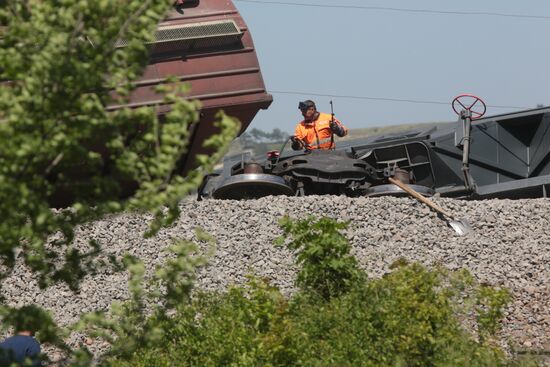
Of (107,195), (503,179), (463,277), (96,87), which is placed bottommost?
(503,179)

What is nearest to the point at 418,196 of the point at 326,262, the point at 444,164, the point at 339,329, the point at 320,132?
the point at 444,164

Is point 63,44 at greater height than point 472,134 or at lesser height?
greater

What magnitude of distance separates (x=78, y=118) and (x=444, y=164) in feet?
42.4

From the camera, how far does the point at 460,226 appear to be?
15.0 m

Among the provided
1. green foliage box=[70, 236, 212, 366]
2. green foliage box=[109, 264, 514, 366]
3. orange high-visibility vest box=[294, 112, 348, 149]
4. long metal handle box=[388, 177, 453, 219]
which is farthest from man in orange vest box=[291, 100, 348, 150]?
green foliage box=[70, 236, 212, 366]

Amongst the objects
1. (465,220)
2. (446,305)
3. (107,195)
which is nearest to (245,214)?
(465,220)

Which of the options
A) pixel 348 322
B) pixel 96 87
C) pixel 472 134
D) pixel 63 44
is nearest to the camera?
pixel 63 44

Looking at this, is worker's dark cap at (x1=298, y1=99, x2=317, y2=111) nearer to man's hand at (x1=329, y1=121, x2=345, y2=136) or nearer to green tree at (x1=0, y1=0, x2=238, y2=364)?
man's hand at (x1=329, y1=121, x2=345, y2=136)

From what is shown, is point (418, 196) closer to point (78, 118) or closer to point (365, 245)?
point (365, 245)

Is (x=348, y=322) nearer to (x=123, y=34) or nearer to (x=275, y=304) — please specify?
(x=275, y=304)

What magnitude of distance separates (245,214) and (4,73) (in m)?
9.90

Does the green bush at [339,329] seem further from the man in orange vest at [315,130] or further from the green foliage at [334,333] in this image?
the man in orange vest at [315,130]

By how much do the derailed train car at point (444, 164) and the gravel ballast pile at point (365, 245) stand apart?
3.82 feet

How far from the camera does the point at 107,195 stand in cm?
521
